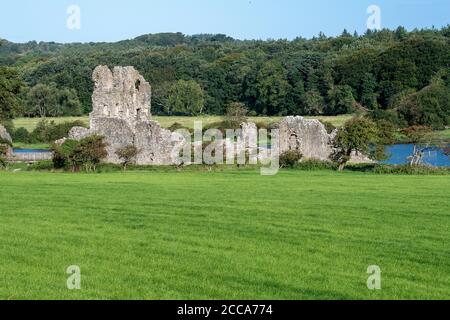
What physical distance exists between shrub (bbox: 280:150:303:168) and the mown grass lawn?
1690 cm

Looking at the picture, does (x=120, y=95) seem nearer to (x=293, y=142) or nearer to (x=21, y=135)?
(x=293, y=142)

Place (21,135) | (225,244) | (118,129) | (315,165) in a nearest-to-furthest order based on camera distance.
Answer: (225,244)
(315,165)
(118,129)
(21,135)

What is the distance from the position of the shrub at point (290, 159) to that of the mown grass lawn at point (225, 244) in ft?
55.5

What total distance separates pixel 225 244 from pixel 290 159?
88.5ft

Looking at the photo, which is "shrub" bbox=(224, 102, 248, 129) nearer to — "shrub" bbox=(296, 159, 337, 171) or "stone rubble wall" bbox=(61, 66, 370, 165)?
"stone rubble wall" bbox=(61, 66, 370, 165)

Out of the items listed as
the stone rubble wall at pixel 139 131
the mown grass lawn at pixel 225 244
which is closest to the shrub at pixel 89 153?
the stone rubble wall at pixel 139 131

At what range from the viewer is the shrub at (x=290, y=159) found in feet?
129

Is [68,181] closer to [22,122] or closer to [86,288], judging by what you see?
[86,288]

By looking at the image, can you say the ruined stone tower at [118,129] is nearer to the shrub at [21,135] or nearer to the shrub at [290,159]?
the shrub at [290,159]

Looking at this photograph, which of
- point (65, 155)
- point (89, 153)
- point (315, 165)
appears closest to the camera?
point (65, 155)

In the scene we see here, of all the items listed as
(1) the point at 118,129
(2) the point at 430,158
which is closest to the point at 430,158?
(2) the point at 430,158

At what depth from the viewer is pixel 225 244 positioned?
40.9 ft

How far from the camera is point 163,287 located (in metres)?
9.30

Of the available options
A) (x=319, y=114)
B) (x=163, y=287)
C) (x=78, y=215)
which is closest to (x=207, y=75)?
(x=319, y=114)
